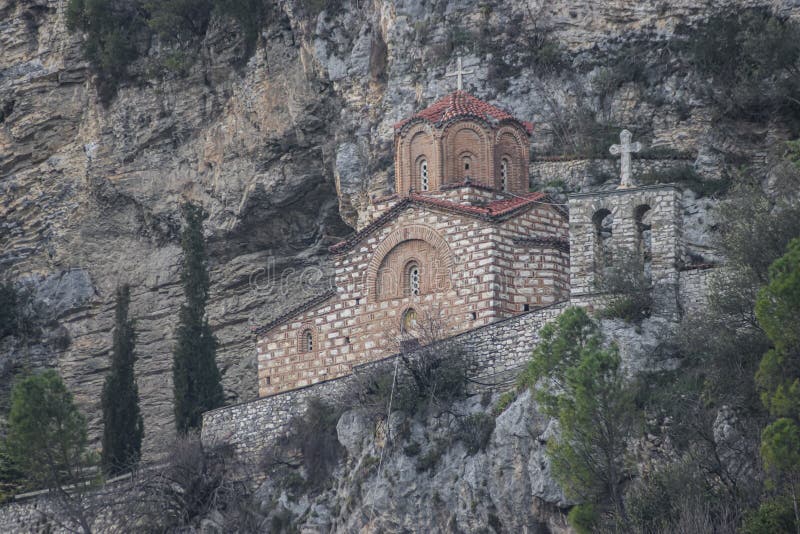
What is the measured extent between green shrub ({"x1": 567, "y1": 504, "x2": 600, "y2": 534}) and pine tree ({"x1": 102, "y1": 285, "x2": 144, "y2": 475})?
1550 centimetres

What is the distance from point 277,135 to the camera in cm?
5556

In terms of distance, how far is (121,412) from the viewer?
50812 millimetres

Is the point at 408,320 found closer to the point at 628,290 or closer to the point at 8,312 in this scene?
the point at 628,290

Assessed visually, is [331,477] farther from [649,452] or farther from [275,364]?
[649,452]

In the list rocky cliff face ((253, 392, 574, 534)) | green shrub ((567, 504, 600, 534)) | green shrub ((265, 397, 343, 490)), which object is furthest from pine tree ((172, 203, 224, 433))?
green shrub ((567, 504, 600, 534))

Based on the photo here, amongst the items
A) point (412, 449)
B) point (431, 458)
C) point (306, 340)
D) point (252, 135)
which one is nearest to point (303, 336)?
point (306, 340)

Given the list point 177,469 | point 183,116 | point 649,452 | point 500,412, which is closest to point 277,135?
point 183,116

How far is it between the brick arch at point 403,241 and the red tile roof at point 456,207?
53 centimetres

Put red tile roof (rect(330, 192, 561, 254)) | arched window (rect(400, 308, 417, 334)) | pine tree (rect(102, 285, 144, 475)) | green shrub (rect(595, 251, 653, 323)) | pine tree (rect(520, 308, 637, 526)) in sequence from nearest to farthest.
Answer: pine tree (rect(520, 308, 637, 526))
green shrub (rect(595, 251, 653, 323))
red tile roof (rect(330, 192, 561, 254))
arched window (rect(400, 308, 417, 334))
pine tree (rect(102, 285, 144, 475))

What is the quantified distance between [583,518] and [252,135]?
23634 millimetres

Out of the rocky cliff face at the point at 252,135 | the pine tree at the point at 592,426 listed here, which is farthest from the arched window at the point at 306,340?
the pine tree at the point at 592,426

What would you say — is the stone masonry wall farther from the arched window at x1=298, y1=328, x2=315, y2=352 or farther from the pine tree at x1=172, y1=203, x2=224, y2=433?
the pine tree at x1=172, y1=203, x2=224, y2=433

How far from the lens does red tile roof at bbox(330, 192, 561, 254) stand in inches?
1793

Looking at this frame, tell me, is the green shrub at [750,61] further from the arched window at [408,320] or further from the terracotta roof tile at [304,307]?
the terracotta roof tile at [304,307]
